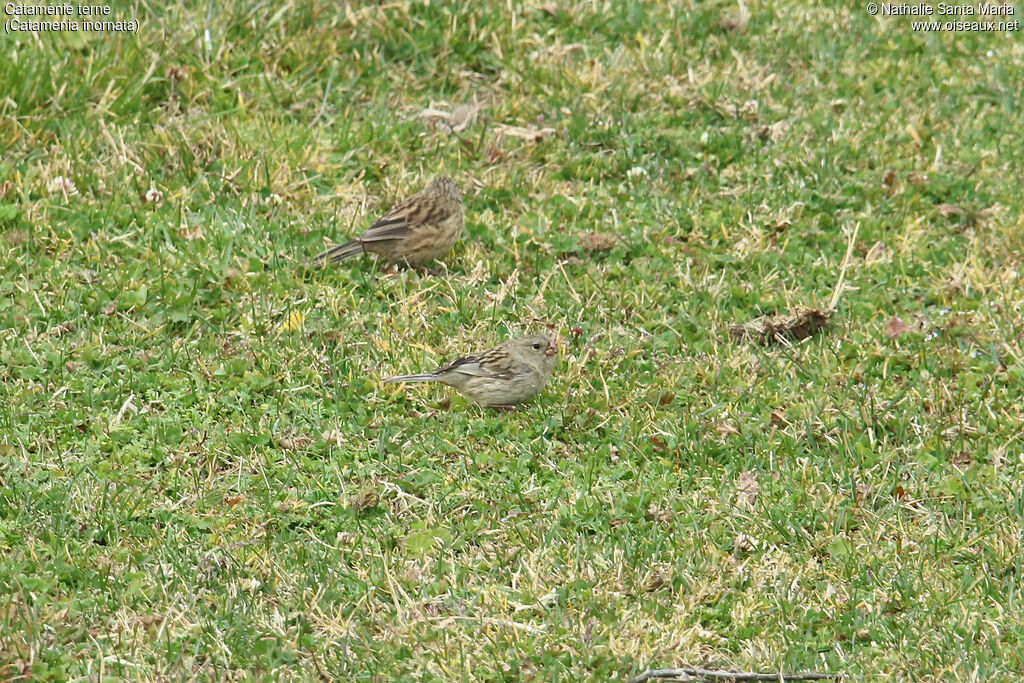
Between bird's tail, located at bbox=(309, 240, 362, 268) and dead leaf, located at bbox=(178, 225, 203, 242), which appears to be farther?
dead leaf, located at bbox=(178, 225, 203, 242)

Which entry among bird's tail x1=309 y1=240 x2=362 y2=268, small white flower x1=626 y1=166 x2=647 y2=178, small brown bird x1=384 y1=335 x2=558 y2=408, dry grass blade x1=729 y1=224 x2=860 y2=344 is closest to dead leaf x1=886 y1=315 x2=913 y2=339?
dry grass blade x1=729 y1=224 x2=860 y2=344

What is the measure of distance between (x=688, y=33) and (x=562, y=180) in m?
2.40

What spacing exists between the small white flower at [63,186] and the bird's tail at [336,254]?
1.61 meters

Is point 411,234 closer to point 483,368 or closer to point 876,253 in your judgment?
point 483,368

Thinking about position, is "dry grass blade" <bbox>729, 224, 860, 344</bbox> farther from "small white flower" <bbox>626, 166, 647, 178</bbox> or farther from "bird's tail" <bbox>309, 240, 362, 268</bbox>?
"bird's tail" <bbox>309, 240, 362, 268</bbox>

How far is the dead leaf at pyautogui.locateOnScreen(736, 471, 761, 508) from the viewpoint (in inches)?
252

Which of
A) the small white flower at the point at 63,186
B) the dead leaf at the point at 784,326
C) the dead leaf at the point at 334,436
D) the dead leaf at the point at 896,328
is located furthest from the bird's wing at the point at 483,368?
the small white flower at the point at 63,186

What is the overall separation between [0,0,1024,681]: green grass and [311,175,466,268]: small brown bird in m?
0.14

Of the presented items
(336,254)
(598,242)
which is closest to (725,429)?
(598,242)

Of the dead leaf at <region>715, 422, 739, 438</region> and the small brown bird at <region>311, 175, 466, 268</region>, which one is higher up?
the small brown bird at <region>311, 175, 466, 268</region>

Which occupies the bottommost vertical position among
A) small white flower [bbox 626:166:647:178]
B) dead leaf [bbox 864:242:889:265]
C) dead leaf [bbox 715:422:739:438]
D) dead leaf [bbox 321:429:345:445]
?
dead leaf [bbox 864:242:889:265]

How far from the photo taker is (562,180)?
377 inches

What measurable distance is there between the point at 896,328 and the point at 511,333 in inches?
87.9

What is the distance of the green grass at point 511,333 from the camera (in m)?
5.55
